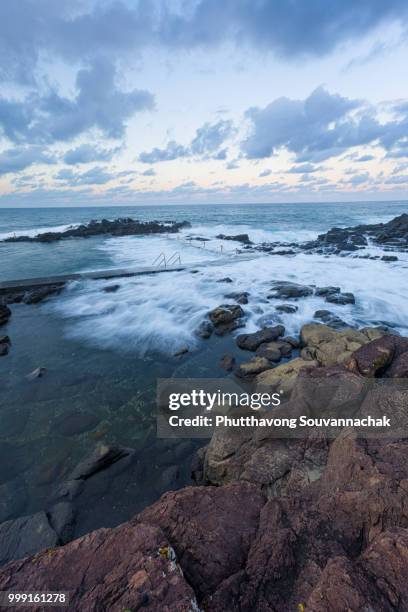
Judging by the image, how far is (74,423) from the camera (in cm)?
772

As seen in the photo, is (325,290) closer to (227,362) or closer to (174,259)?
(227,362)

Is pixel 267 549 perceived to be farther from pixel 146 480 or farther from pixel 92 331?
pixel 92 331

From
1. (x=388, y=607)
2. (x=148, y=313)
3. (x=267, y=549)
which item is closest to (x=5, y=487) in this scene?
(x=267, y=549)

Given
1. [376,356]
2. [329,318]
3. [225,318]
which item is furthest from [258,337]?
[376,356]

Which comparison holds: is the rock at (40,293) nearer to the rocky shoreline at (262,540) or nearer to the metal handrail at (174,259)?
the metal handrail at (174,259)

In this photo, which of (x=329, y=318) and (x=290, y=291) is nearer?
(x=329, y=318)

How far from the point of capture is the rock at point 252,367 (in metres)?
9.59

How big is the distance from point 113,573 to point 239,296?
50.1 ft

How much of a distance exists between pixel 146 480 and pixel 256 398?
138 inches

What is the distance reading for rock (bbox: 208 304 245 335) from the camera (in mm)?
13398

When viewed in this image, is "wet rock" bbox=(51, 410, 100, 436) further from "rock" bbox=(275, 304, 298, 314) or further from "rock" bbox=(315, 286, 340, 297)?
"rock" bbox=(315, 286, 340, 297)

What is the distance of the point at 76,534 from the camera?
16.9ft

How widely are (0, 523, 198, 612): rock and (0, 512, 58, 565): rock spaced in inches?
109

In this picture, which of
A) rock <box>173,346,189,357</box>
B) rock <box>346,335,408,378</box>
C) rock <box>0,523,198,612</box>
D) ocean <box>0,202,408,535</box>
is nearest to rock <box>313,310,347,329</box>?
ocean <box>0,202,408,535</box>
